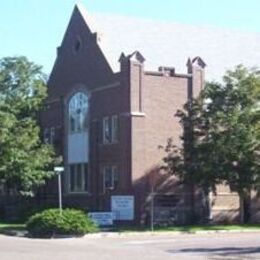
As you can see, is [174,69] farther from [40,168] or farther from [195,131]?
[40,168]

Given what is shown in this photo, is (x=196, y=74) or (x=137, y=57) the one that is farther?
(x=196, y=74)

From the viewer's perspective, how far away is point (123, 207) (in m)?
46.4

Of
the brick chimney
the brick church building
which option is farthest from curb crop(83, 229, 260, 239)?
the brick chimney

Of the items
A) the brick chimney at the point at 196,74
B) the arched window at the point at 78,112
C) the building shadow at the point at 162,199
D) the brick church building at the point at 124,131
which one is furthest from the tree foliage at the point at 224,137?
the arched window at the point at 78,112

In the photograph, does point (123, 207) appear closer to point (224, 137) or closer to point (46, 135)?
point (224, 137)

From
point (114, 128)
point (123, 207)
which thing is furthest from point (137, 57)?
point (123, 207)

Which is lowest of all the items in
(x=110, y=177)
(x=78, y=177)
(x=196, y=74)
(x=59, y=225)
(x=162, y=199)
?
(x=59, y=225)

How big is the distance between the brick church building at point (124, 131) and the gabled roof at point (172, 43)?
3.95 feet

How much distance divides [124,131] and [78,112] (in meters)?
7.74

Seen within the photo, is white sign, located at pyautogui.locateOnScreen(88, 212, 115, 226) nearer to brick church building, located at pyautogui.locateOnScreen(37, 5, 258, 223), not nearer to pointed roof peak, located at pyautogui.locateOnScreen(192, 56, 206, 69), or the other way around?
brick church building, located at pyautogui.locateOnScreen(37, 5, 258, 223)

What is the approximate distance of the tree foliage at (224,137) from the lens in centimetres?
4322

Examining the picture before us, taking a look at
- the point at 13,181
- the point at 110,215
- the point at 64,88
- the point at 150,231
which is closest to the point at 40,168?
the point at 13,181

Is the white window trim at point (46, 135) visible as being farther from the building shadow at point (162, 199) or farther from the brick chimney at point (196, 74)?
the brick chimney at point (196, 74)

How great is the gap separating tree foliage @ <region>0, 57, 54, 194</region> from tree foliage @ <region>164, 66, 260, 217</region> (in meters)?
10.3
